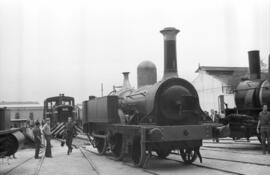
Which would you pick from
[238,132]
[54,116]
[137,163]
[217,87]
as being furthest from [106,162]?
[217,87]

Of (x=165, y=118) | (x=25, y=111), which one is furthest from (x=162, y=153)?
(x=25, y=111)

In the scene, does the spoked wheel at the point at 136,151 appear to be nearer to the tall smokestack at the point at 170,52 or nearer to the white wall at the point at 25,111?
the tall smokestack at the point at 170,52

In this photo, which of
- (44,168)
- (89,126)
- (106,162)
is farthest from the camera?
(89,126)

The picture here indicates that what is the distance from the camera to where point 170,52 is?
1011 cm

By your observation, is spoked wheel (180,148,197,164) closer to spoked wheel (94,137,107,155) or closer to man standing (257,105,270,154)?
A: man standing (257,105,270,154)

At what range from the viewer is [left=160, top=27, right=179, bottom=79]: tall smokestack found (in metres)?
10.1

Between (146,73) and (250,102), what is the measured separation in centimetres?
401

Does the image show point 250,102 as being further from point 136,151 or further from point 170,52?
point 136,151

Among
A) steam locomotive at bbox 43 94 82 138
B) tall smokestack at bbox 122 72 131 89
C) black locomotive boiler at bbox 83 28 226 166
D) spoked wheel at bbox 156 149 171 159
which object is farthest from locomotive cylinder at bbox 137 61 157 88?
steam locomotive at bbox 43 94 82 138

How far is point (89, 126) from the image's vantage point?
15133 millimetres

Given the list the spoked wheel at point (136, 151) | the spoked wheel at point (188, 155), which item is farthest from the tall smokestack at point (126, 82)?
the spoked wheel at point (188, 155)

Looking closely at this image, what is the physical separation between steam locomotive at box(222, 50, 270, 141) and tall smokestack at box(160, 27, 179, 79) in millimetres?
4124

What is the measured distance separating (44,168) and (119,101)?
3.30 metres

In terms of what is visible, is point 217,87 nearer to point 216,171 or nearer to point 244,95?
point 244,95
